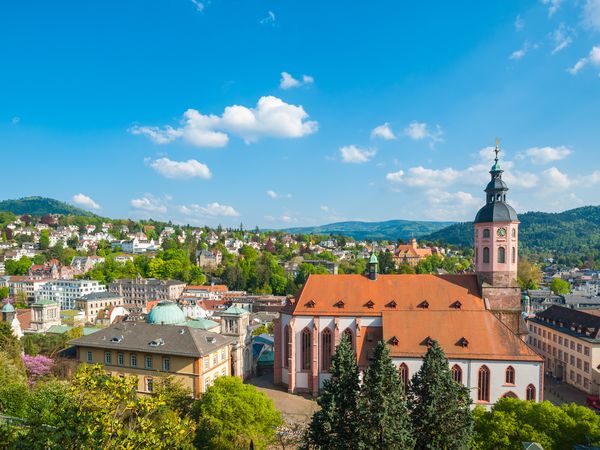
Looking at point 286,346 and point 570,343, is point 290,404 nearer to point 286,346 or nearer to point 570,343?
point 286,346

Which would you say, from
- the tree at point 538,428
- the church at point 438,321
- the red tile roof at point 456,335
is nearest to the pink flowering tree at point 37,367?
the church at point 438,321

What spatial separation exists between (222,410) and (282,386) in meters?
17.6

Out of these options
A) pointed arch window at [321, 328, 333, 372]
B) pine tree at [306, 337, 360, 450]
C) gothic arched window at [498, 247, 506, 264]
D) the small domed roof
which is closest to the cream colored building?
the small domed roof

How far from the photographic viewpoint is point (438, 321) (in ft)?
127

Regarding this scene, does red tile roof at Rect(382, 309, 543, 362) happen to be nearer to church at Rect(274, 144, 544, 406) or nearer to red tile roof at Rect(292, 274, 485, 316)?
church at Rect(274, 144, 544, 406)

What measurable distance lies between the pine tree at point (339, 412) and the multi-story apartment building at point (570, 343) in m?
37.9

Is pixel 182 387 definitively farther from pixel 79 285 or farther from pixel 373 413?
pixel 79 285

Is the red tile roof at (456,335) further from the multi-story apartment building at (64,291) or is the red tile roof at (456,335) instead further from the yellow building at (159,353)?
the multi-story apartment building at (64,291)

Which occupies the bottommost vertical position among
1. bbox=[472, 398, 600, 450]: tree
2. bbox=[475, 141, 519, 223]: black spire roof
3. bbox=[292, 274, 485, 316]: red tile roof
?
bbox=[472, 398, 600, 450]: tree

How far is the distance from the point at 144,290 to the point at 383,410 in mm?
106924

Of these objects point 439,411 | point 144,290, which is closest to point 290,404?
point 439,411

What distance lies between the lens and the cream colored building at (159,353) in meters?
38.0

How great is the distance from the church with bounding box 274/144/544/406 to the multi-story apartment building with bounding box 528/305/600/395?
14.3 meters

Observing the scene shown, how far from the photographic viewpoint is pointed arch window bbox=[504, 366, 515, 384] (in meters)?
36.0
